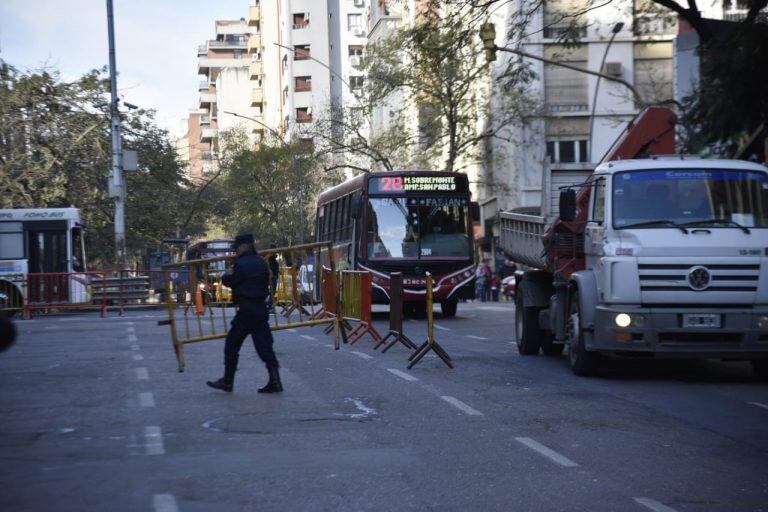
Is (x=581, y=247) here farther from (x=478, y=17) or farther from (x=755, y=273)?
(x=478, y=17)

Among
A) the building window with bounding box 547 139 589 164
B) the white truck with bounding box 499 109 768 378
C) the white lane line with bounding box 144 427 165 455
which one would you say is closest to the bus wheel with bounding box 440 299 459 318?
the white truck with bounding box 499 109 768 378

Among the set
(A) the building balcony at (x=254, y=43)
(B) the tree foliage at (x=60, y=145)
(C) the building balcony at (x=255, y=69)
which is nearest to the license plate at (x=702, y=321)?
(B) the tree foliage at (x=60, y=145)

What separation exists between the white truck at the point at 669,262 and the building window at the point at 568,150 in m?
37.3

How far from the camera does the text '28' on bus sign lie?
95.7 ft

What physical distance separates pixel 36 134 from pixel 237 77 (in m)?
93.6

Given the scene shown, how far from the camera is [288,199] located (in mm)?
71438

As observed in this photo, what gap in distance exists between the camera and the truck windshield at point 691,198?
14297 mm

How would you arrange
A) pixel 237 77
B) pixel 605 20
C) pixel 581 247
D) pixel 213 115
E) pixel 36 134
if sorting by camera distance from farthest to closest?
1. pixel 213 115
2. pixel 237 77
3. pixel 605 20
4. pixel 36 134
5. pixel 581 247

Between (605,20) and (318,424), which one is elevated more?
(605,20)

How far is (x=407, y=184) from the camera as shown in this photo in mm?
29172

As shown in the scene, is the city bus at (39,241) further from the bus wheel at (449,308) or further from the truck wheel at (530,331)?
the truck wheel at (530,331)

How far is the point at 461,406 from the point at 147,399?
10.7 feet

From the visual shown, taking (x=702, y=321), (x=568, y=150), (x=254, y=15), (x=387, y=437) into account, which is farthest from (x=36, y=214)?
(x=254, y=15)

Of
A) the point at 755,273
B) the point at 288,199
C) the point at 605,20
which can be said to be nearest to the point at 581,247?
the point at 755,273
